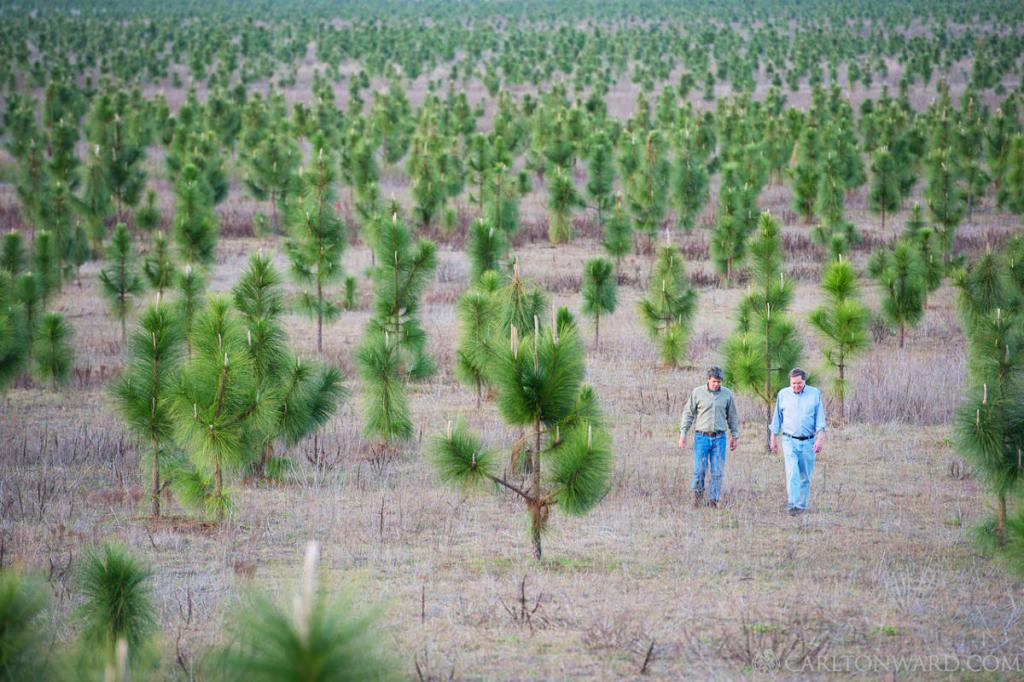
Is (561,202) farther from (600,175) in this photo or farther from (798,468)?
(798,468)

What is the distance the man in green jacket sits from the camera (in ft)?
34.2

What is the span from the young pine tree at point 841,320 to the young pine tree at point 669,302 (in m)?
2.94

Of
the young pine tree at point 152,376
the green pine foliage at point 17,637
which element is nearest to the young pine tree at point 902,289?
the young pine tree at point 152,376

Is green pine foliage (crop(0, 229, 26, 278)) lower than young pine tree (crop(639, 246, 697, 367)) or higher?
higher

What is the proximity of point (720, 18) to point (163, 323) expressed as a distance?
81.5 m

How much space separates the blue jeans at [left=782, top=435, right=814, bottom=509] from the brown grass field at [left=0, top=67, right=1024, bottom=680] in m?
0.23

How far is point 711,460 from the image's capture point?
35.0 feet

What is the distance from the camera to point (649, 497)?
11.1 m

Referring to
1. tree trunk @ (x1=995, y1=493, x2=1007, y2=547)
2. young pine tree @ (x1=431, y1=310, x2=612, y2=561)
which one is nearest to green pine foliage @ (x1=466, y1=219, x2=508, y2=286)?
young pine tree @ (x1=431, y1=310, x2=612, y2=561)

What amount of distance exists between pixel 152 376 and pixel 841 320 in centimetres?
736

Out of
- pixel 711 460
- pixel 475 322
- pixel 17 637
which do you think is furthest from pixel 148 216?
pixel 17 637

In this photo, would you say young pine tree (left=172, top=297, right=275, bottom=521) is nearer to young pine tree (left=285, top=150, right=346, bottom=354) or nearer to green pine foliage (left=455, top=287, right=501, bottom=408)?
green pine foliage (left=455, top=287, right=501, bottom=408)

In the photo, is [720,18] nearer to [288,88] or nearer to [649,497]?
[288,88]

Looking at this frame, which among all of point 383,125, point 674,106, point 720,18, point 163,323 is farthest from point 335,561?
point 720,18
